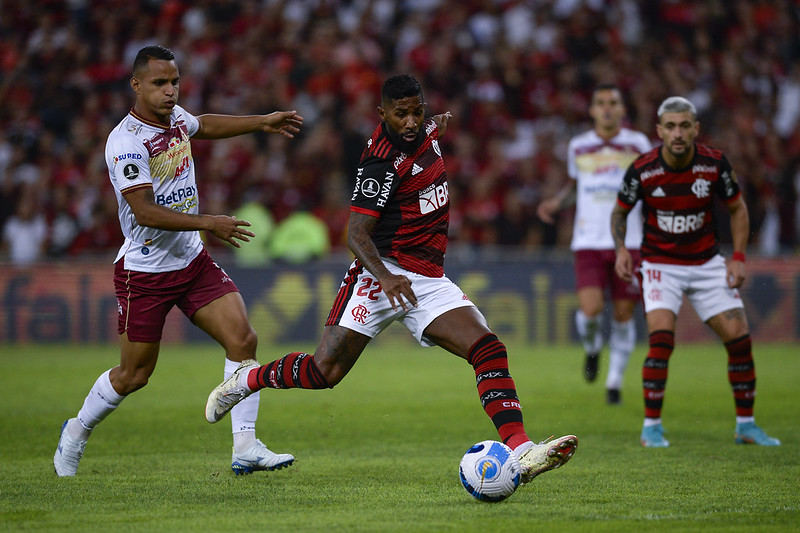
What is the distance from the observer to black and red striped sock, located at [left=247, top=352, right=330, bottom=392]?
20.8 ft

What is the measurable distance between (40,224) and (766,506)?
14062 mm

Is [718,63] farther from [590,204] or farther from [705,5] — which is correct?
[590,204]

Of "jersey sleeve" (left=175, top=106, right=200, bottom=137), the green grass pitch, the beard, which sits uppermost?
"jersey sleeve" (left=175, top=106, right=200, bottom=137)

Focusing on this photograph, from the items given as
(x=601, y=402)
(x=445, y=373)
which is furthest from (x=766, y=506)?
(x=445, y=373)

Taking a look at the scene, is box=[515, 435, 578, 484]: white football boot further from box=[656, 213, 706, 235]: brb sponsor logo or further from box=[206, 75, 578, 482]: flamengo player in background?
box=[656, 213, 706, 235]: brb sponsor logo

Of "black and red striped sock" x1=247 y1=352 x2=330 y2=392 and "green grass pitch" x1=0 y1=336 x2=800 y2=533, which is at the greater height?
"black and red striped sock" x1=247 y1=352 x2=330 y2=392

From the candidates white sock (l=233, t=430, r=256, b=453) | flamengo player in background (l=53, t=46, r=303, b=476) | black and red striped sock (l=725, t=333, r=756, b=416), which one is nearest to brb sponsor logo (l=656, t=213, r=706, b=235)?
black and red striped sock (l=725, t=333, r=756, b=416)

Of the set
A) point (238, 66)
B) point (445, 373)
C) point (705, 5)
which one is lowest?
point (445, 373)

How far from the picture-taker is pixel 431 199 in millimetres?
6328

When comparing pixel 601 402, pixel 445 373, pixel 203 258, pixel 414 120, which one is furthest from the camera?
pixel 445 373

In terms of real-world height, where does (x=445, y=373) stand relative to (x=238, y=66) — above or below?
below

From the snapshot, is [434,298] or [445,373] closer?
[434,298]

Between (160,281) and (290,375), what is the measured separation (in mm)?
1058

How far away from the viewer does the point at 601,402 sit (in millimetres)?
10609
